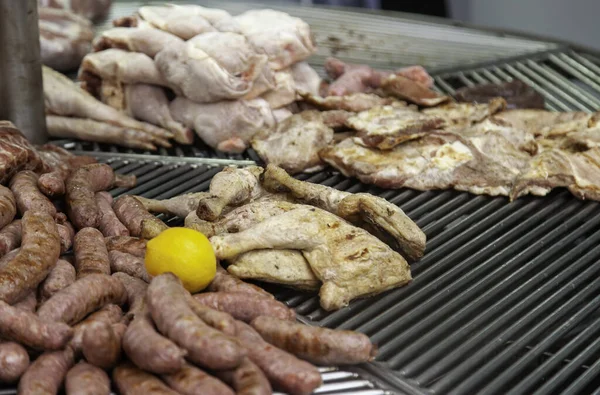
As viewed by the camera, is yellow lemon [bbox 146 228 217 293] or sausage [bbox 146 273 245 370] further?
yellow lemon [bbox 146 228 217 293]

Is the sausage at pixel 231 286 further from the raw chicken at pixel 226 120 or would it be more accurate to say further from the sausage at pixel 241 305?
the raw chicken at pixel 226 120

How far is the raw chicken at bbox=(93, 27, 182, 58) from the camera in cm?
415

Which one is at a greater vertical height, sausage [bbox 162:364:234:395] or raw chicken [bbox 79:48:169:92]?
raw chicken [bbox 79:48:169:92]

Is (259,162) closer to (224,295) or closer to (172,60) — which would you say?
(172,60)

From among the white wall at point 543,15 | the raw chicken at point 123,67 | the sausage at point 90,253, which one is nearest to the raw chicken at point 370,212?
the sausage at point 90,253

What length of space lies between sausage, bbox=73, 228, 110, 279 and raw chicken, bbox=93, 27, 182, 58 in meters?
1.47

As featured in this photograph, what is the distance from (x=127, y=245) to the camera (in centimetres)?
288

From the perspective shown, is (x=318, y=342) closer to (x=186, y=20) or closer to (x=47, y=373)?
(x=47, y=373)

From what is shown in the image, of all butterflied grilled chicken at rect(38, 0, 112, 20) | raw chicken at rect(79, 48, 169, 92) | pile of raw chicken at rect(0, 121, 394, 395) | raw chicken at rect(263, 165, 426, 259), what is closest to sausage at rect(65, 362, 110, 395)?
pile of raw chicken at rect(0, 121, 394, 395)

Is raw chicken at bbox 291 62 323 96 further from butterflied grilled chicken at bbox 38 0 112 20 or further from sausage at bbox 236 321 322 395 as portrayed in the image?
sausage at bbox 236 321 322 395

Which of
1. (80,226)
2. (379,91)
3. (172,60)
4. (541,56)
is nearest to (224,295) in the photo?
(80,226)

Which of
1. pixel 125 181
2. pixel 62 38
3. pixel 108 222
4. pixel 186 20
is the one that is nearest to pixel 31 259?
pixel 108 222

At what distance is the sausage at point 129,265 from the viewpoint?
8.95 ft

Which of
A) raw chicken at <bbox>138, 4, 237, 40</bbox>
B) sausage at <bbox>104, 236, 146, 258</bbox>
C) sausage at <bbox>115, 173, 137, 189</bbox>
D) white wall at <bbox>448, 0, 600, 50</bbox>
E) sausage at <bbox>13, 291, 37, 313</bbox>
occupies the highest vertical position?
raw chicken at <bbox>138, 4, 237, 40</bbox>
